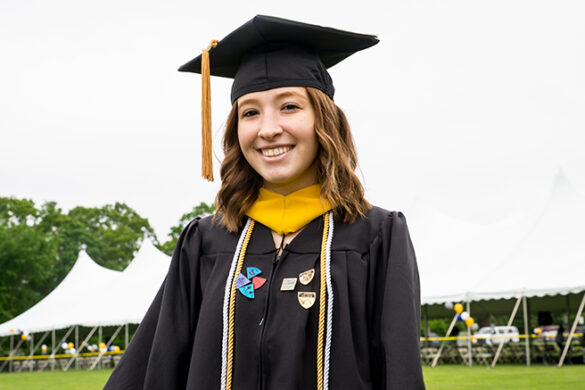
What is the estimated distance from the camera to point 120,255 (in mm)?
50000

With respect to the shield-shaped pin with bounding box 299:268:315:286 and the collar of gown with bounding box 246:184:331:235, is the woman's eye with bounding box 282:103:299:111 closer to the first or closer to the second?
the collar of gown with bounding box 246:184:331:235

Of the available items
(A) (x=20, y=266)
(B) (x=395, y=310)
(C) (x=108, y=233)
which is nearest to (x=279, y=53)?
(B) (x=395, y=310)

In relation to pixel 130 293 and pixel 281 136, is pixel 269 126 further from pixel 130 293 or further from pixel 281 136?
pixel 130 293

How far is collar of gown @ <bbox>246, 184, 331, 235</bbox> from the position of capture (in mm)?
2244

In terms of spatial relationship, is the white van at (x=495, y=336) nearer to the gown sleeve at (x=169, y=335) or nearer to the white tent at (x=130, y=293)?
the white tent at (x=130, y=293)

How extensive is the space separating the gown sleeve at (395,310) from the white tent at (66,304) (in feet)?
73.5

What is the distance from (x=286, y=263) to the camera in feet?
7.18

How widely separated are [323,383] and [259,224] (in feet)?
2.01

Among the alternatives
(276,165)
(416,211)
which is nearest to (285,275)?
(276,165)

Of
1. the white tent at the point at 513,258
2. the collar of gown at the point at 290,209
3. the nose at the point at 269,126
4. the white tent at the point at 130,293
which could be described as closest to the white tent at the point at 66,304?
the white tent at the point at 130,293

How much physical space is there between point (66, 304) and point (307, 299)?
952 inches

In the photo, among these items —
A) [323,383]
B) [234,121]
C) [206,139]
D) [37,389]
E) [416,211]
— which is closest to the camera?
[323,383]

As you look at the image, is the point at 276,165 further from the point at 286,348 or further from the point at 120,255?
the point at 120,255

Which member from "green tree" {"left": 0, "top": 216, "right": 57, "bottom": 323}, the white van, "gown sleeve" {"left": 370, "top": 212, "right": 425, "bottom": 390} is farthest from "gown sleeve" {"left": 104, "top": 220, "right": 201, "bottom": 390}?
"green tree" {"left": 0, "top": 216, "right": 57, "bottom": 323}
